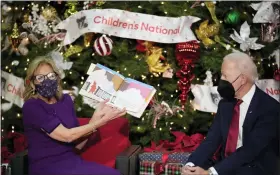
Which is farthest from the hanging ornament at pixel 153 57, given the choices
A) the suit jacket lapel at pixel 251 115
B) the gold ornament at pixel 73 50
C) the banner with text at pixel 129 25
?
the suit jacket lapel at pixel 251 115

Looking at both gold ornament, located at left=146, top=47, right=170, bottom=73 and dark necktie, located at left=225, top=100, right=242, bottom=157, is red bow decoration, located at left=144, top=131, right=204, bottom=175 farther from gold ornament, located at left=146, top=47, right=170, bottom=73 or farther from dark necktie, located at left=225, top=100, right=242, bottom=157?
dark necktie, located at left=225, top=100, right=242, bottom=157

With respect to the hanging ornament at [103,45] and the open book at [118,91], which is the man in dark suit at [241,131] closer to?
the open book at [118,91]

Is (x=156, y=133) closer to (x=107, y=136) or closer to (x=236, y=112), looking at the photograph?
(x=107, y=136)

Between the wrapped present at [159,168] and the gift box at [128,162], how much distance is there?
0.72ft

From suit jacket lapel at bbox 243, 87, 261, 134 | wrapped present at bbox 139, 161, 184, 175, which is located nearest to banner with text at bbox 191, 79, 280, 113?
wrapped present at bbox 139, 161, 184, 175

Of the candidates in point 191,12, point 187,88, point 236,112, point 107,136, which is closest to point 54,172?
point 107,136

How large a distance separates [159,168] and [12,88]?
2.02m

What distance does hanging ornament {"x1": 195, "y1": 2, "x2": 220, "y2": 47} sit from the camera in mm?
5750

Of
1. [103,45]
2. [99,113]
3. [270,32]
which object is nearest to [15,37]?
[103,45]

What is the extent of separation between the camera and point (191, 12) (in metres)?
5.80

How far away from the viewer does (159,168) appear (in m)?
5.12

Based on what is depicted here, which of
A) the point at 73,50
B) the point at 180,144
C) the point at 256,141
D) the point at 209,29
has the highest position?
the point at 209,29

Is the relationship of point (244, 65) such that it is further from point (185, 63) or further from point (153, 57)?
point (153, 57)

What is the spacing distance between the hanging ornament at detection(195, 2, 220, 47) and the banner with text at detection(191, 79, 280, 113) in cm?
47
